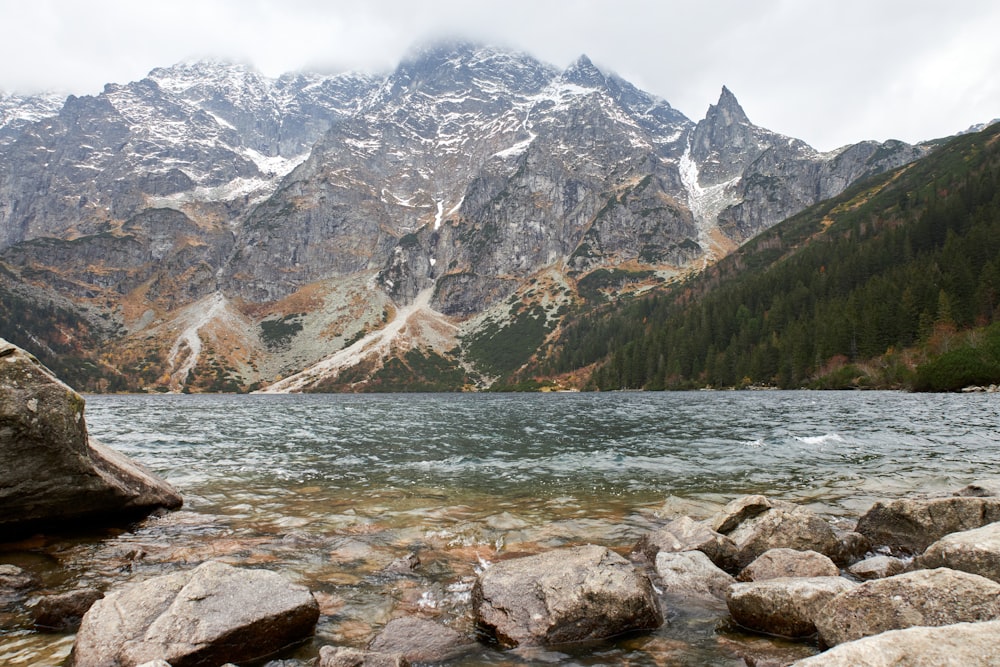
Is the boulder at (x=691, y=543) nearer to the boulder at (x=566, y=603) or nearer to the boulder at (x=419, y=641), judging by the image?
the boulder at (x=566, y=603)

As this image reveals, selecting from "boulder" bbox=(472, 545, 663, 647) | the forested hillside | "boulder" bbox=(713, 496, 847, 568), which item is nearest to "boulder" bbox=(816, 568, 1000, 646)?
"boulder" bbox=(472, 545, 663, 647)

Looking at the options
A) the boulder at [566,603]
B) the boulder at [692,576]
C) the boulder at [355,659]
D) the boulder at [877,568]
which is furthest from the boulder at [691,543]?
the boulder at [355,659]

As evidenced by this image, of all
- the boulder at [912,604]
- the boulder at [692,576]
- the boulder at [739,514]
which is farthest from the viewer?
the boulder at [739,514]

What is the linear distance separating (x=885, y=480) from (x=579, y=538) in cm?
1513

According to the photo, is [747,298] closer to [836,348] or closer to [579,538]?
[836,348]

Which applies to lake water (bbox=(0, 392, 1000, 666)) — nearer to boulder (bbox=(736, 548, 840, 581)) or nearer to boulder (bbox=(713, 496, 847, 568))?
boulder (bbox=(736, 548, 840, 581))

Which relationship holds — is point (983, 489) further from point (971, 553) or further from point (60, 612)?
point (60, 612)

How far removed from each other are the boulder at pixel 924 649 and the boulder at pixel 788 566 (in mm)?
5870

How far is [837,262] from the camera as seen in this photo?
149125 mm

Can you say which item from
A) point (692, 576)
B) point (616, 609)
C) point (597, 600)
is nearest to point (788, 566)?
point (692, 576)

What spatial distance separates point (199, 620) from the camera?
24.5 feet

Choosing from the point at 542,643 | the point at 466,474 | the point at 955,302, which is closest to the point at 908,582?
the point at 542,643

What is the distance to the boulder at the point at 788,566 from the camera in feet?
32.6

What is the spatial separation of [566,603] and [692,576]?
3677mm
